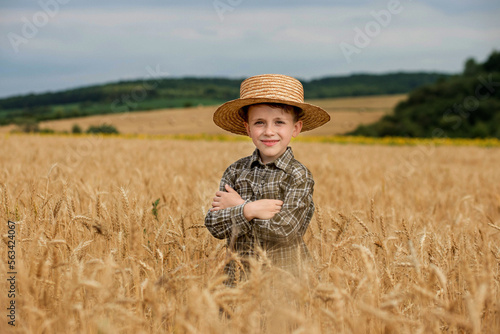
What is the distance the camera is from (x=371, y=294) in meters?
1.36

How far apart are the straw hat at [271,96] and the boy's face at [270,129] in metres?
0.07

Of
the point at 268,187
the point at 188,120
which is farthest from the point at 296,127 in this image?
the point at 188,120

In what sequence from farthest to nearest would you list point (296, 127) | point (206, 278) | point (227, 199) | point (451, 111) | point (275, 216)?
point (451, 111) < point (296, 127) < point (227, 199) < point (275, 216) < point (206, 278)

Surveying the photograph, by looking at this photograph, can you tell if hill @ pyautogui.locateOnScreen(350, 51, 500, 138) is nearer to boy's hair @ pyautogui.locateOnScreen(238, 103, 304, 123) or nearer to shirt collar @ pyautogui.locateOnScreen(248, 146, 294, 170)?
boy's hair @ pyautogui.locateOnScreen(238, 103, 304, 123)

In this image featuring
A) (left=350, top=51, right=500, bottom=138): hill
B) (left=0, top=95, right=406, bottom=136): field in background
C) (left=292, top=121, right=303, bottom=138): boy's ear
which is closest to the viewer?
(left=292, top=121, right=303, bottom=138): boy's ear

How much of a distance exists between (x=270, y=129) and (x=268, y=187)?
11.3 inches

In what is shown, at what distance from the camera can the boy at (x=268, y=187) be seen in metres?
1.93

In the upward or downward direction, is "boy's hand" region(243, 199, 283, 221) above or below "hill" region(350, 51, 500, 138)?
below

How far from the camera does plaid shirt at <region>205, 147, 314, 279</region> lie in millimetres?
1926

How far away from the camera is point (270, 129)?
80.6 inches

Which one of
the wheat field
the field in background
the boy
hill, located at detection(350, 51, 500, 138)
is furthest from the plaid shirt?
hill, located at detection(350, 51, 500, 138)

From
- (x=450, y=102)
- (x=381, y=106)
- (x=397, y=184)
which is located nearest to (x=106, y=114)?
(x=381, y=106)

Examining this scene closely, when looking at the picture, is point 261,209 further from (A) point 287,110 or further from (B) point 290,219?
(A) point 287,110

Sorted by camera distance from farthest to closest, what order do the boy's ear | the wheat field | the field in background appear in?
the field in background
the boy's ear
the wheat field
